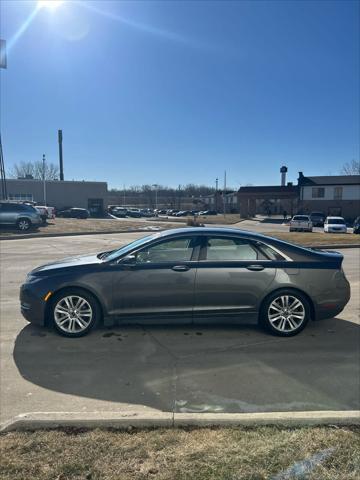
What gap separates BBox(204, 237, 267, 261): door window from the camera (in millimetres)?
5121

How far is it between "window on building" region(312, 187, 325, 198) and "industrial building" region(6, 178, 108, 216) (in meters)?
32.9

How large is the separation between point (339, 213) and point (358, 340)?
57325 millimetres

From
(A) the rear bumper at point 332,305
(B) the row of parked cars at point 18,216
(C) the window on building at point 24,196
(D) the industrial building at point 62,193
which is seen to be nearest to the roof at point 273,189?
(D) the industrial building at point 62,193

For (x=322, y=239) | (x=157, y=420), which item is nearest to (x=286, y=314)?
(x=157, y=420)

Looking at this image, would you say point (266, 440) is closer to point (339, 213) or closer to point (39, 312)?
point (39, 312)

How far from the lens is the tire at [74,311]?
4875mm

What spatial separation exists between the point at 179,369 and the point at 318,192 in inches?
2386

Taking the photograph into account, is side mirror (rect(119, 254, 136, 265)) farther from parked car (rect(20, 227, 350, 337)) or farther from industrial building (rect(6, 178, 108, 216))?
industrial building (rect(6, 178, 108, 216))

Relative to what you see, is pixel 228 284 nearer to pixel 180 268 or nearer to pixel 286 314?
pixel 180 268

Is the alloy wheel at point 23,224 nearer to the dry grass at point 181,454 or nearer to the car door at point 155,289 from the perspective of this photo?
the car door at point 155,289

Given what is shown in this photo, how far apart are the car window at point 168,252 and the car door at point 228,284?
0.21m

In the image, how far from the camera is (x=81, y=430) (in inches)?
107

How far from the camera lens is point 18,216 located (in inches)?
890

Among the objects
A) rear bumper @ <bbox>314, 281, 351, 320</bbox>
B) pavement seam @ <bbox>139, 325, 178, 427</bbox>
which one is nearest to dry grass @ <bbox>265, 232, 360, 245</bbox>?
rear bumper @ <bbox>314, 281, 351, 320</bbox>
